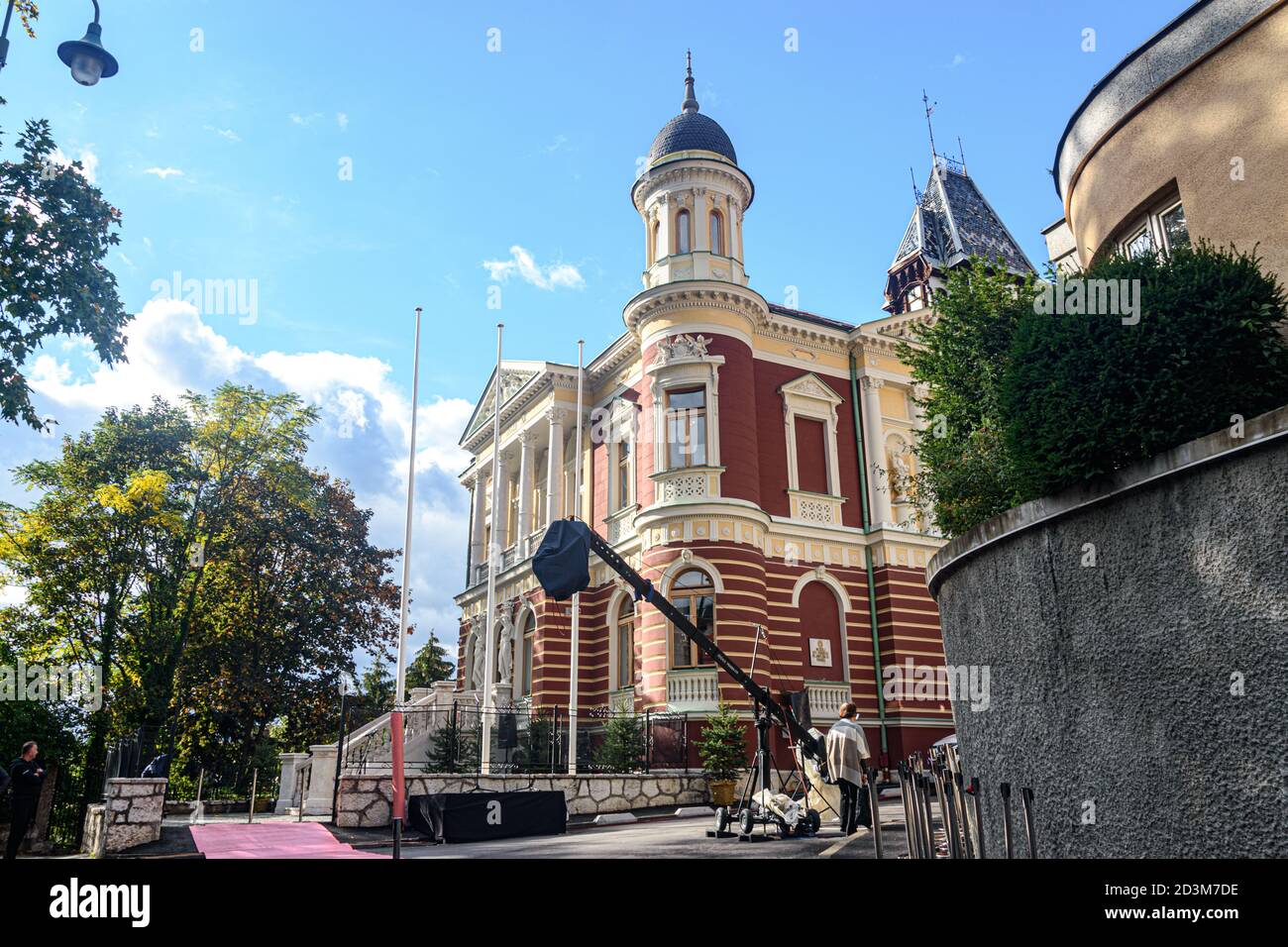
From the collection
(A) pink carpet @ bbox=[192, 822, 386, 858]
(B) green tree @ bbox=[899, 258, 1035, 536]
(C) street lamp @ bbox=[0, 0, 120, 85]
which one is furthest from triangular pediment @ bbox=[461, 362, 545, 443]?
(B) green tree @ bbox=[899, 258, 1035, 536]

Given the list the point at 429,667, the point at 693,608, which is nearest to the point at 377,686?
the point at 429,667

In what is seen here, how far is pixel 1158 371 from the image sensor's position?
22.2ft

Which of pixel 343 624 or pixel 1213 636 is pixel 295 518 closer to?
pixel 343 624

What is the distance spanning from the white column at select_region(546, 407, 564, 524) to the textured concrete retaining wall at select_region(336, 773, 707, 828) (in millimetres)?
12886

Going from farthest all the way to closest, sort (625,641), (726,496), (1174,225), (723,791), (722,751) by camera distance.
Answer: (625,641) < (726,496) < (722,751) < (723,791) < (1174,225)

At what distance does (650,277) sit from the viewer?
28656 millimetres

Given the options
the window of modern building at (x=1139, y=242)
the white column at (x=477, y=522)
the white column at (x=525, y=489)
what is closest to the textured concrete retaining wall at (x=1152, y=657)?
the window of modern building at (x=1139, y=242)

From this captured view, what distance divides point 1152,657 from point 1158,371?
212cm

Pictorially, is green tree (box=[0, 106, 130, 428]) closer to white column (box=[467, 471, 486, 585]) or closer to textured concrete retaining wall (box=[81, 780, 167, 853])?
textured concrete retaining wall (box=[81, 780, 167, 853])

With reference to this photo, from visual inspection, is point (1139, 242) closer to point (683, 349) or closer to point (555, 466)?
point (683, 349)

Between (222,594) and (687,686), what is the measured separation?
20760mm

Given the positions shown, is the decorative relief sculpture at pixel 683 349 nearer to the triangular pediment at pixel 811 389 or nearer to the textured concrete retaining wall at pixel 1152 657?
the triangular pediment at pixel 811 389

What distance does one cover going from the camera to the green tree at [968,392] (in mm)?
9250
